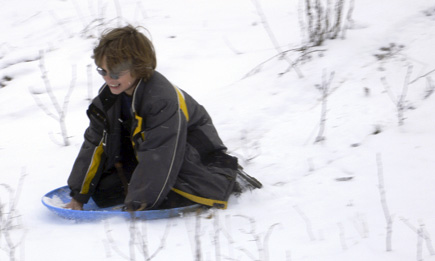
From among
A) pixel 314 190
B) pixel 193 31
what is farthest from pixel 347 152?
pixel 193 31

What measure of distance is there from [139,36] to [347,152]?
162 cm

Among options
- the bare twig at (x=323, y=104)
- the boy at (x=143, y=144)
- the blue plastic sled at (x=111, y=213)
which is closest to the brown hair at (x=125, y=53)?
the boy at (x=143, y=144)

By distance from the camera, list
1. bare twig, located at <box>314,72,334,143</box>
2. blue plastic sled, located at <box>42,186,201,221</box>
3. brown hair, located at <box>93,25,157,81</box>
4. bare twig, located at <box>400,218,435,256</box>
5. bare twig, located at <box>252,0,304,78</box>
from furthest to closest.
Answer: bare twig, located at <box>252,0,304,78</box>
bare twig, located at <box>314,72,334,143</box>
blue plastic sled, located at <box>42,186,201,221</box>
brown hair, located at <box>93,25,157,81</box>
bare twig, located at <box>400,218,435,256</box>

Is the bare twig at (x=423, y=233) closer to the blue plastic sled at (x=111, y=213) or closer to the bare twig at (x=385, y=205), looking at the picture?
the bare twig at (x=385, y=205)

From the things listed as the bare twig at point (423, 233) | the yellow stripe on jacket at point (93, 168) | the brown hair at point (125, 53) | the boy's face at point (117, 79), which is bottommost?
the bare twig at point (423, 233)

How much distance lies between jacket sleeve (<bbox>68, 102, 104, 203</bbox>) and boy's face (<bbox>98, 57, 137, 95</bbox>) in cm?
35

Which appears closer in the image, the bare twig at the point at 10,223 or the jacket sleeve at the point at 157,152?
the bare twig at the point at 10,223

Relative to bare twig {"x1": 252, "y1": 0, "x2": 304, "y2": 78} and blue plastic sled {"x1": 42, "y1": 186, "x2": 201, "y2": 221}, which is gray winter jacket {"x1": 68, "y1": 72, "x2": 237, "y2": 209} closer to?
blue plastic sled {"x1": 42, "y1": 186, "x2": 201, "y2": 221}

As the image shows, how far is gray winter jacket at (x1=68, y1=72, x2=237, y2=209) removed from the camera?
10.1 feet

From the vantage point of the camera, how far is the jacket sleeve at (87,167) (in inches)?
133

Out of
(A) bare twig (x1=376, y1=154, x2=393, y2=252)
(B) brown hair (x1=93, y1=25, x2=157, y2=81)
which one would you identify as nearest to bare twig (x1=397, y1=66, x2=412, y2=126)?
(A) bare twig (x1=376, y1=154, x2=393, y2=252)

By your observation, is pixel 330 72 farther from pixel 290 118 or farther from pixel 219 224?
pixel 219 224

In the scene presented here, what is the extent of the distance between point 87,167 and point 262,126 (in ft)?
5.25

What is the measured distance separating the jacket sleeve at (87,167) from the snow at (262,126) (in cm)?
21
